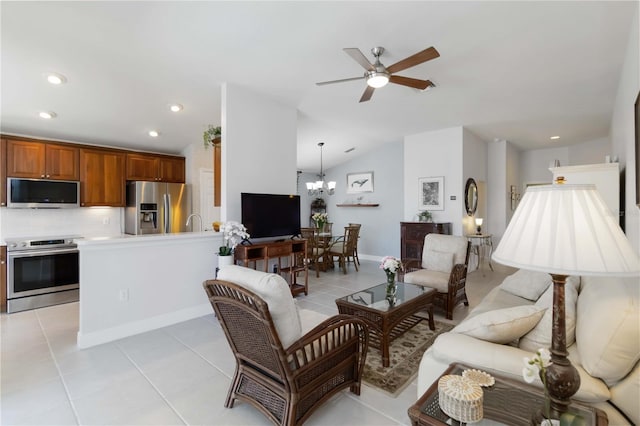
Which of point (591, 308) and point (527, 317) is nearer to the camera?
point (591, 308)

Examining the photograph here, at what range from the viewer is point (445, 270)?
3.94 m

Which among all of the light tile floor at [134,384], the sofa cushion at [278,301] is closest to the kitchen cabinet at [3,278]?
the light tile floor at [134,384]

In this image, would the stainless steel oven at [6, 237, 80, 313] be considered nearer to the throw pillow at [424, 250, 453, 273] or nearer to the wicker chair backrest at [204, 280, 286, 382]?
the wicker chair backrest at [204, 280, 286, 382]

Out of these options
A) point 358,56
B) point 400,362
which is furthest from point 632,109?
point 400,362

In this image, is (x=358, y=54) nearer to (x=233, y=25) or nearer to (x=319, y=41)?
(x=319, y=41)

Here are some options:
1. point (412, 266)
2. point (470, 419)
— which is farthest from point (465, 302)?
point (470, 419)

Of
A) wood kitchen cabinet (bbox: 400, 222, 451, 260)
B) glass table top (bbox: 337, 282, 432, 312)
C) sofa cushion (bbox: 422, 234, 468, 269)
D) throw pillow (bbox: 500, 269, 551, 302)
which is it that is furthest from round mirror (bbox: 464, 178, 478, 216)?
glass table top (bbox: 337, 282, 432, 312)

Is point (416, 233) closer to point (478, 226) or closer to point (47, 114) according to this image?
point (478, 226)

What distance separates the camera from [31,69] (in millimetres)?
3172

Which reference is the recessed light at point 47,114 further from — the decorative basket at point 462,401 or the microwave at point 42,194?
the decorative basket at point 462,401

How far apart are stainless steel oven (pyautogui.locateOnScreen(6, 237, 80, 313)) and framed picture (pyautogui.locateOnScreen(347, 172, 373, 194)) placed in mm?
6314

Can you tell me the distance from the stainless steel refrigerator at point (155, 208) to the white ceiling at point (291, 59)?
33.9 inches

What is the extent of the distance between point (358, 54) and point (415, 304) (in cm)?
239

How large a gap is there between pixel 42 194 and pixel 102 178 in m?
0.78
